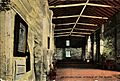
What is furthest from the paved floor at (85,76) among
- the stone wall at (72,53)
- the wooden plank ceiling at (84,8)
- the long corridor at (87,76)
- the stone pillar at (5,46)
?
the stone wall at (72,53)

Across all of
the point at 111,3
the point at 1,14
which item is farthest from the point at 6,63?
the point at 111,3

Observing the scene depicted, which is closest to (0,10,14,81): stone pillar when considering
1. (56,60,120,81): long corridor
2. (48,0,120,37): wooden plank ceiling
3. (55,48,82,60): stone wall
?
(56,60,120,81): long corridor

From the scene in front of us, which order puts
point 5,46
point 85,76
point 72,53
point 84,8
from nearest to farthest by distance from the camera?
point 5,46 → point 85,76 → point 84,8 → point 72,53

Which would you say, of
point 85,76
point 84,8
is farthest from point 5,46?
point 84,8

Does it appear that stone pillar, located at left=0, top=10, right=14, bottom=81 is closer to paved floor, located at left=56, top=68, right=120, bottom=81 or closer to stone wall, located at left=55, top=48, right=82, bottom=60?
paved floor, located at left=56, top=68, right=120, bottom=81

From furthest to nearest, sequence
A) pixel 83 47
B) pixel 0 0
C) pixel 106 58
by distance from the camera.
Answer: pixel 83 47 < pixel 106 58 < pixel 0 0

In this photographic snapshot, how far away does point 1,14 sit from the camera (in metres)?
3.71

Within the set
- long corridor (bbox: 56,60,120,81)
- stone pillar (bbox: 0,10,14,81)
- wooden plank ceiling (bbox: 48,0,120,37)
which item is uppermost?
wooden plank ceiling (bbox: 48,0,120,37)

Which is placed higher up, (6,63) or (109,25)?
(109,25)

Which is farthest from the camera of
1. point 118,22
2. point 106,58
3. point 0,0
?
point 106,58

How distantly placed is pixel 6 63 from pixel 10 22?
656 millimetres

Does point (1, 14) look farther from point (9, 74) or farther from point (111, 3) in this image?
point (111, 3)

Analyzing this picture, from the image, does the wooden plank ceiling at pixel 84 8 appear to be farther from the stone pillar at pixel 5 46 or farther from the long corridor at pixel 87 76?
the stone pillar at pixel 5 46

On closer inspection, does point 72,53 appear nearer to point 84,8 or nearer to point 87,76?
point 84,8
